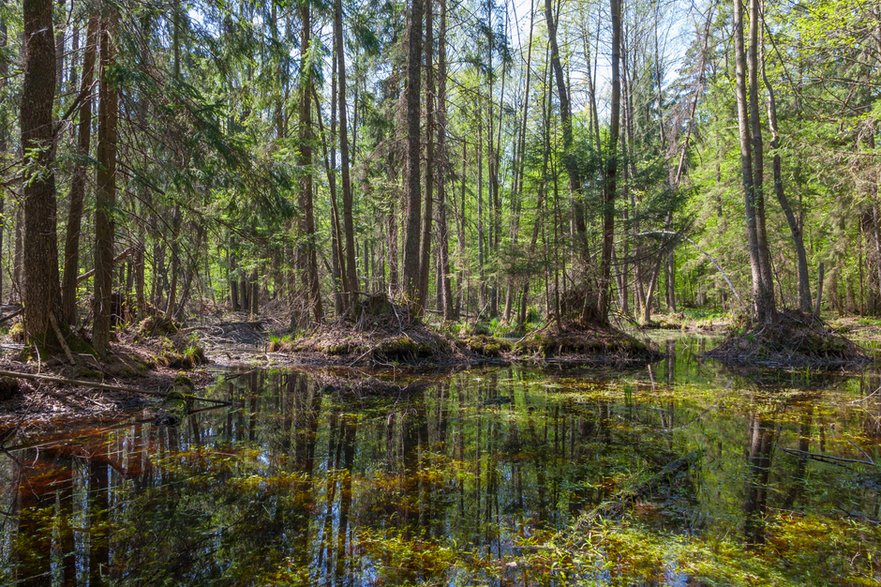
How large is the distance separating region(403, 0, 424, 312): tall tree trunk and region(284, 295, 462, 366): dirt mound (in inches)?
24.5

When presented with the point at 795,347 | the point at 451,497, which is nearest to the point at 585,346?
the point at 795,347

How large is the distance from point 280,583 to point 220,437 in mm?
2987


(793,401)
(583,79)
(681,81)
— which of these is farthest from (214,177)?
(681,81)

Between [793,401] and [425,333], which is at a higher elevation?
[425,333]

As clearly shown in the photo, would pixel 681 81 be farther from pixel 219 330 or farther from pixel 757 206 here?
pixel 219 330

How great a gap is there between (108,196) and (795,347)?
14076 mm

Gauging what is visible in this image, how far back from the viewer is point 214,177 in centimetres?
671

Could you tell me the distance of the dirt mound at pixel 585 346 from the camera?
38.9ft

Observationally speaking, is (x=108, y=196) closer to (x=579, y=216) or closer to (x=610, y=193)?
(x=579, y=216)

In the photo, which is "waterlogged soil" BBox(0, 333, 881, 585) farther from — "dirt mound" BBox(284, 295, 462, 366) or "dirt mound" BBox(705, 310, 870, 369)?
"dirt mound" BBox(705, 310, 870, 369)

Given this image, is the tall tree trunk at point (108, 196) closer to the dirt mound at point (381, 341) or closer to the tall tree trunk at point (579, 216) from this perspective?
→ the dirt mound at point (381, 341)

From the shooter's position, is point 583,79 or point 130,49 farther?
point 583,79

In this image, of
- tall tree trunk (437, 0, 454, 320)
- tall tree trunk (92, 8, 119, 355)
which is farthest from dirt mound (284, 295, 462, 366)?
tall tree trunk (92, 8, 119, 355)

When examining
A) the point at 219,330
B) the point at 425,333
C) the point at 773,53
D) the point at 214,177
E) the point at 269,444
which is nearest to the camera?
the point at 269,444
